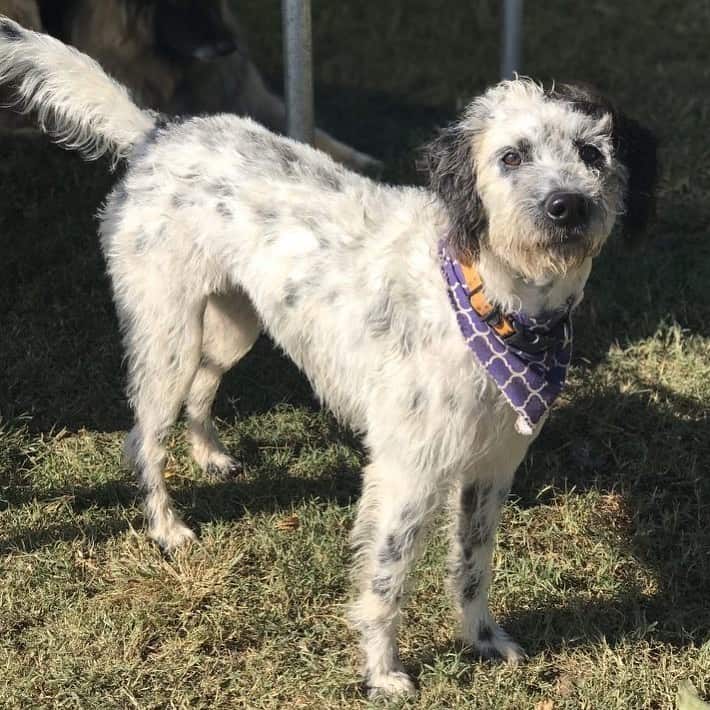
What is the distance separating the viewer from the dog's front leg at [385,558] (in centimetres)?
318

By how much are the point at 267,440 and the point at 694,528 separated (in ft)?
5.98

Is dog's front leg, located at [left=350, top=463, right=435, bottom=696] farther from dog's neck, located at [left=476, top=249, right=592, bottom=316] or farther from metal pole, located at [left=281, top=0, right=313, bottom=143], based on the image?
metal pole, located at [left=281, top=0, right=313, bottom=143]

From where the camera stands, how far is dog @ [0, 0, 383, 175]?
594 cm

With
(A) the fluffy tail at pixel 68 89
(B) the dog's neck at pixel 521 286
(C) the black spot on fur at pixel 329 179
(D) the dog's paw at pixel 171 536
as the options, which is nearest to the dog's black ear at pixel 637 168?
(B) the dog's neck at pixel 521 286

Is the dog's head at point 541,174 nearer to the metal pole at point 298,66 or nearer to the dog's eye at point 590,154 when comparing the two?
the dog's eye at point 590,154

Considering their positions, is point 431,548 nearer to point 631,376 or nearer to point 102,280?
point 631,376

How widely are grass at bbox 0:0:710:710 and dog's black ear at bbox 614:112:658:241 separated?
149cm

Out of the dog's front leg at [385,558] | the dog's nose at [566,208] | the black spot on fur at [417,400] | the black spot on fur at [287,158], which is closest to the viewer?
the dog's nose at [566,208]

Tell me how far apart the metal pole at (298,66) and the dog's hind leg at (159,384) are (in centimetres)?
144

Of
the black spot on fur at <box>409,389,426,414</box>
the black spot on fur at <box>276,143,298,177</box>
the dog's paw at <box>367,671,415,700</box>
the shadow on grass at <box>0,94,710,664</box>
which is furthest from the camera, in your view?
the shadow on grass at <box>0,94,710,664</box>

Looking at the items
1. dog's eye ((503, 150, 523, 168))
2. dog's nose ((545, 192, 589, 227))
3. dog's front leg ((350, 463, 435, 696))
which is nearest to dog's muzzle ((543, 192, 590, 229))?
dog's nose ((545, 192, 589, 227))

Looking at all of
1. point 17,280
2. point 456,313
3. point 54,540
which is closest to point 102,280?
point 17,280

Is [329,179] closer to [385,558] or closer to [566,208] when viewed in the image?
[566,208]

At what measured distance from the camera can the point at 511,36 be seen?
697cm
